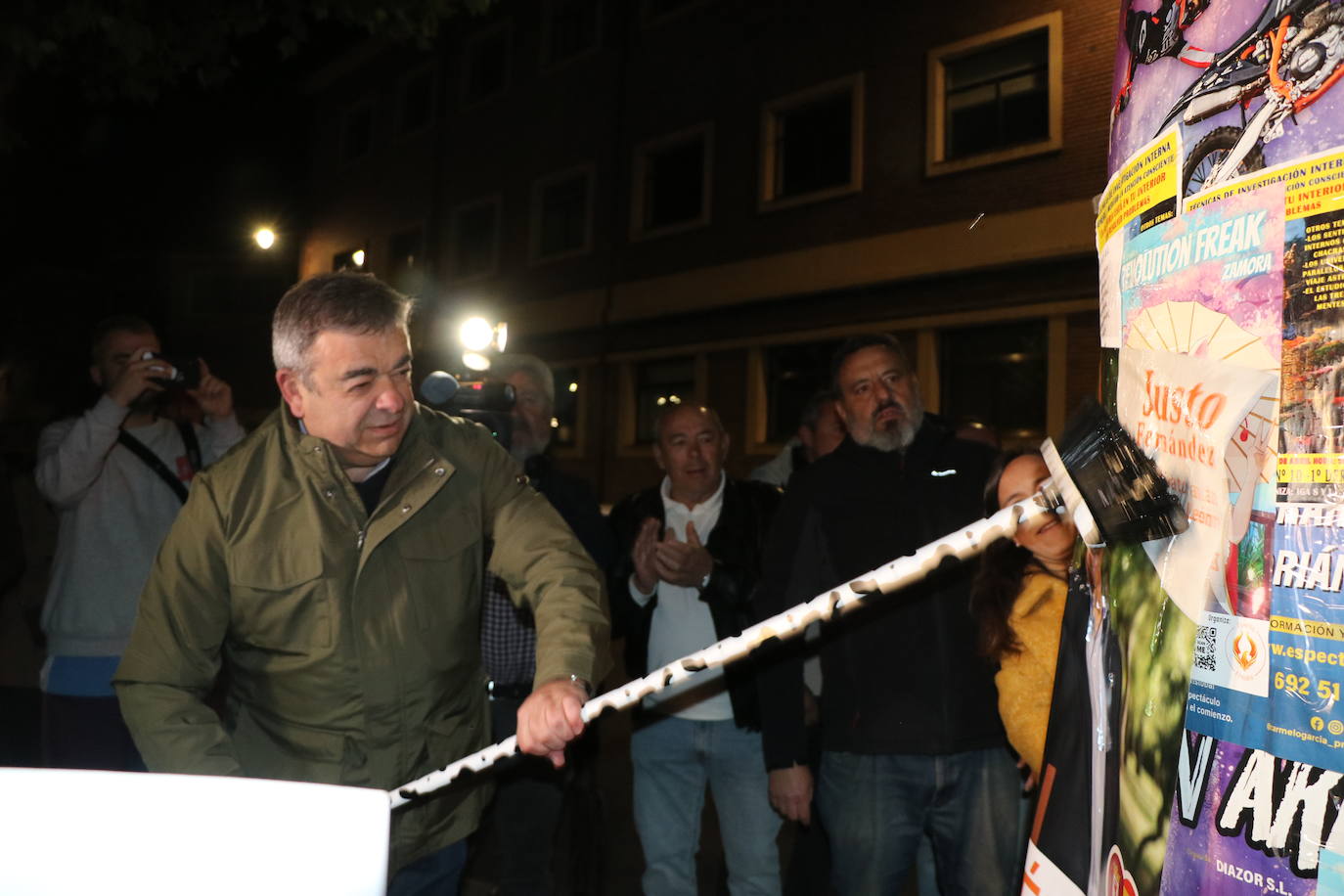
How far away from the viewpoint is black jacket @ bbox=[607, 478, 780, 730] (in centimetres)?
416

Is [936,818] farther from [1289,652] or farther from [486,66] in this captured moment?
[486,66]

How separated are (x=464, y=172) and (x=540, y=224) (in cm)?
262

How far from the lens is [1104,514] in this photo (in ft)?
3.68

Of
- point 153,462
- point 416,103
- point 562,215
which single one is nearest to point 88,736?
point 153,462

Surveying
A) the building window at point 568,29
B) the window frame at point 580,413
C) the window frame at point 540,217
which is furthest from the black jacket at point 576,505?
the building window at point 568,29

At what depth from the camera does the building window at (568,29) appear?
67.1ft

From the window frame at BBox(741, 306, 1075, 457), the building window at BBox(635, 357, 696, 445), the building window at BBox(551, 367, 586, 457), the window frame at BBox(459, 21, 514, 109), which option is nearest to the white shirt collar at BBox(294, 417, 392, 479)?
the window frame at BBox(741, 306, 1075, 457)

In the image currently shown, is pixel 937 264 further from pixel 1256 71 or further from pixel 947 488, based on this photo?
pixel 1256 71

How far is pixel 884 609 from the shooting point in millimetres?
3600

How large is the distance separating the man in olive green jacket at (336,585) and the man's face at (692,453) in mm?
1981

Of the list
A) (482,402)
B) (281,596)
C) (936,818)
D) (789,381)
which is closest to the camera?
(281,596)

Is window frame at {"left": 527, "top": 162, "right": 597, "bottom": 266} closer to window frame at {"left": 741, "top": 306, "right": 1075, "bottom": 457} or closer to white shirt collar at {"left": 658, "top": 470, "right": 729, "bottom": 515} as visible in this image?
window frame at {"left": 741, "top": 306, "right": 1075, "bottom": 457}

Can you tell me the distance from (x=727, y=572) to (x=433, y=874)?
1.88 m

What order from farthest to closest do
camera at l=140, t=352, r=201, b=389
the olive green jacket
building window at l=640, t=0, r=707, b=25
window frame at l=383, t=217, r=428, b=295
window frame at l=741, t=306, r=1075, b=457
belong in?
1. window frame at l=383, t=217, r=428, b=295
2. building window at l=640, t=0, r=707, b=25
3. window frame at l=741, t=306, r=1075, b=457
4. camera at l=140, t=352, r=201, b=389
5. the olive green jacket
